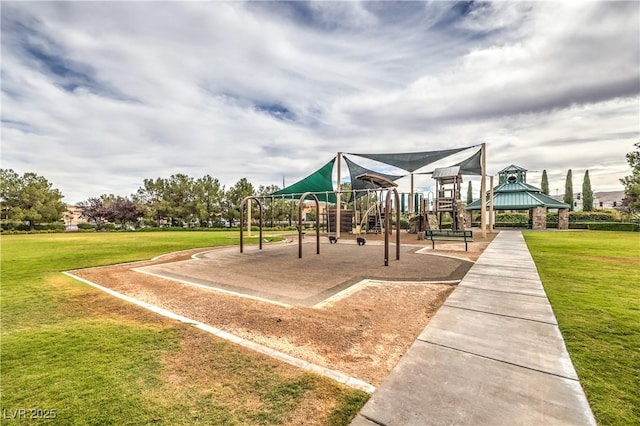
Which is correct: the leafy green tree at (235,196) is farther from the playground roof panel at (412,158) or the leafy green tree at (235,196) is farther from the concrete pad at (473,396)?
the concrete pad at (473,396)

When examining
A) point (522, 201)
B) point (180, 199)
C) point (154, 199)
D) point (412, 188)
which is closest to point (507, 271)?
point (412, 188)

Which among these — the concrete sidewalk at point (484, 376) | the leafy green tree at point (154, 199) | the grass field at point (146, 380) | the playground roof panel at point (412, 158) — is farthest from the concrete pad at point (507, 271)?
the leafy green tree at point (154, 199)

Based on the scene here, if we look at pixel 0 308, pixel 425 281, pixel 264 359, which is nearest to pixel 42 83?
pixel 0 308

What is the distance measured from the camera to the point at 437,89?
13.3 meters

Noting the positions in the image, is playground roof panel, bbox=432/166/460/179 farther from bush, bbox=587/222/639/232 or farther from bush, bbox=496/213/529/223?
bush, bbox=496/213/529/223

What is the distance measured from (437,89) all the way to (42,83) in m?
18.0

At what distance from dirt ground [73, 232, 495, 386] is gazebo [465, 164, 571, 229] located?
23665 millimetres

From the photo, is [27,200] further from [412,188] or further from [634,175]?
[634,175]

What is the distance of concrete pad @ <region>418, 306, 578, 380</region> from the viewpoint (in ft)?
7.76

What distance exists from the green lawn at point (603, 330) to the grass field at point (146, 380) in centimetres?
174

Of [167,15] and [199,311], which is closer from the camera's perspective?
[199,311]

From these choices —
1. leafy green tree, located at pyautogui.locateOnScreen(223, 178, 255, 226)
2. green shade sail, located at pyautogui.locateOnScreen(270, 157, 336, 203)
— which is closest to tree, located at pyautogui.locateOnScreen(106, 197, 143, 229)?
leafy green tree, located at pyautogui.locateOnScreen(223, 178, 255, 226)

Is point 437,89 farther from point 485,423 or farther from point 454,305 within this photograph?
point 485,423

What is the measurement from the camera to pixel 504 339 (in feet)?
9.20
